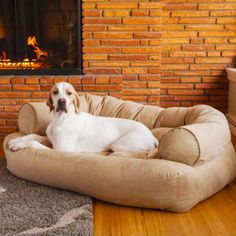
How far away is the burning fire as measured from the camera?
3791 millimetres

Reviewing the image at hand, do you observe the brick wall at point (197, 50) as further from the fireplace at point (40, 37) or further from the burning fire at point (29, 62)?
the burning fire at point (29, 62)

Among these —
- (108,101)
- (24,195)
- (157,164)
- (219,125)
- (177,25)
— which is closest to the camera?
(157,164)

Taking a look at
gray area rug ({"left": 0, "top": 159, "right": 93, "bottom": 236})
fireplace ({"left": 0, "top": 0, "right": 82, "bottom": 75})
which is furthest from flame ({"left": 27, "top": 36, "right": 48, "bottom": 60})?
gray area rug ({"left": 0, "top": 159, "right": 93, "bottom": 236})

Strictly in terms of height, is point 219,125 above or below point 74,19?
below

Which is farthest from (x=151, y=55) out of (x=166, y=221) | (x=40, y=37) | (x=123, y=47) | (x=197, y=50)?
(x=166, y=221)

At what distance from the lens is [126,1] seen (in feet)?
11.6

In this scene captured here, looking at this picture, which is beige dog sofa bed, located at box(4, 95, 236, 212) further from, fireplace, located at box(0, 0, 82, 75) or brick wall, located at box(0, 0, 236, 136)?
fireplace, located at box(0, 0, 82, 75)

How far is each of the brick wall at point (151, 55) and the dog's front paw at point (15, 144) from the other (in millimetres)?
1002

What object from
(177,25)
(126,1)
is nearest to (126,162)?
(126,1)

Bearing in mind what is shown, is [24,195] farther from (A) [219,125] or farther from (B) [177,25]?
(B) [177,25]

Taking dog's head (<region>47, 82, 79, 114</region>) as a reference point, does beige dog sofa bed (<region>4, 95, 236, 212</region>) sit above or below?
below

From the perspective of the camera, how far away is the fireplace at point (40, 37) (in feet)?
12.2

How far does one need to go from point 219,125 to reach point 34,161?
4.36 ft

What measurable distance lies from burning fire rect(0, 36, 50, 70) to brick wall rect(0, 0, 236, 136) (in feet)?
0.57
